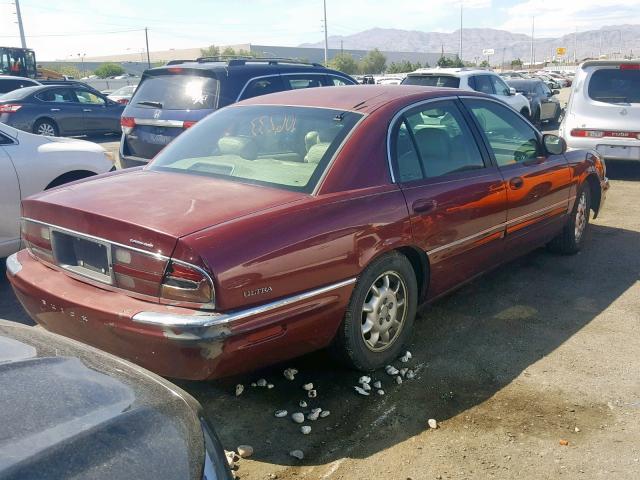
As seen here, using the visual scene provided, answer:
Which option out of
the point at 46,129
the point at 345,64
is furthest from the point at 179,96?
the point at 345,64

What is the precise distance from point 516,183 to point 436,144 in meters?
0.85

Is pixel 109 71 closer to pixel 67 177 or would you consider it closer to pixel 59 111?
pixel 59 111

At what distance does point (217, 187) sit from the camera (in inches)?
136

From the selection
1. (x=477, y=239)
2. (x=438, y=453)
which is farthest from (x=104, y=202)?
(x=477, y=239)

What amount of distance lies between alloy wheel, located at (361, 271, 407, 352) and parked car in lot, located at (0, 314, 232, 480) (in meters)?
1.61

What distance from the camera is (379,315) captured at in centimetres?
362

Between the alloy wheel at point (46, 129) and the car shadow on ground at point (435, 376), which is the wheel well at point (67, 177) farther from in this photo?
the alloy wheel at point (46, 129)

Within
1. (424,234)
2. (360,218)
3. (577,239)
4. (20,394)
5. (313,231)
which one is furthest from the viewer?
(577,239)

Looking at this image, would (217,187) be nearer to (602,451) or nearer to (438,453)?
(438,453)

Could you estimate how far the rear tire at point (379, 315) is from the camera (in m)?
3.44

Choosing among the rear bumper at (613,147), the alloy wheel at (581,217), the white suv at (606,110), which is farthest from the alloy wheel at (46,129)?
the alloy wheel at (581,217)

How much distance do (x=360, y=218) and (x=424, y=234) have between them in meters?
0.58

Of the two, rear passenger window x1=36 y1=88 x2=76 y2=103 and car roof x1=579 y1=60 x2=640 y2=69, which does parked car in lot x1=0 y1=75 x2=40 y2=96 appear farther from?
car roof x1=579 y1=60 x2=640 y2=69

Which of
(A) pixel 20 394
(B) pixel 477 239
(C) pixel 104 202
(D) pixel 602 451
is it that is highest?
(C) pixel 104 202
